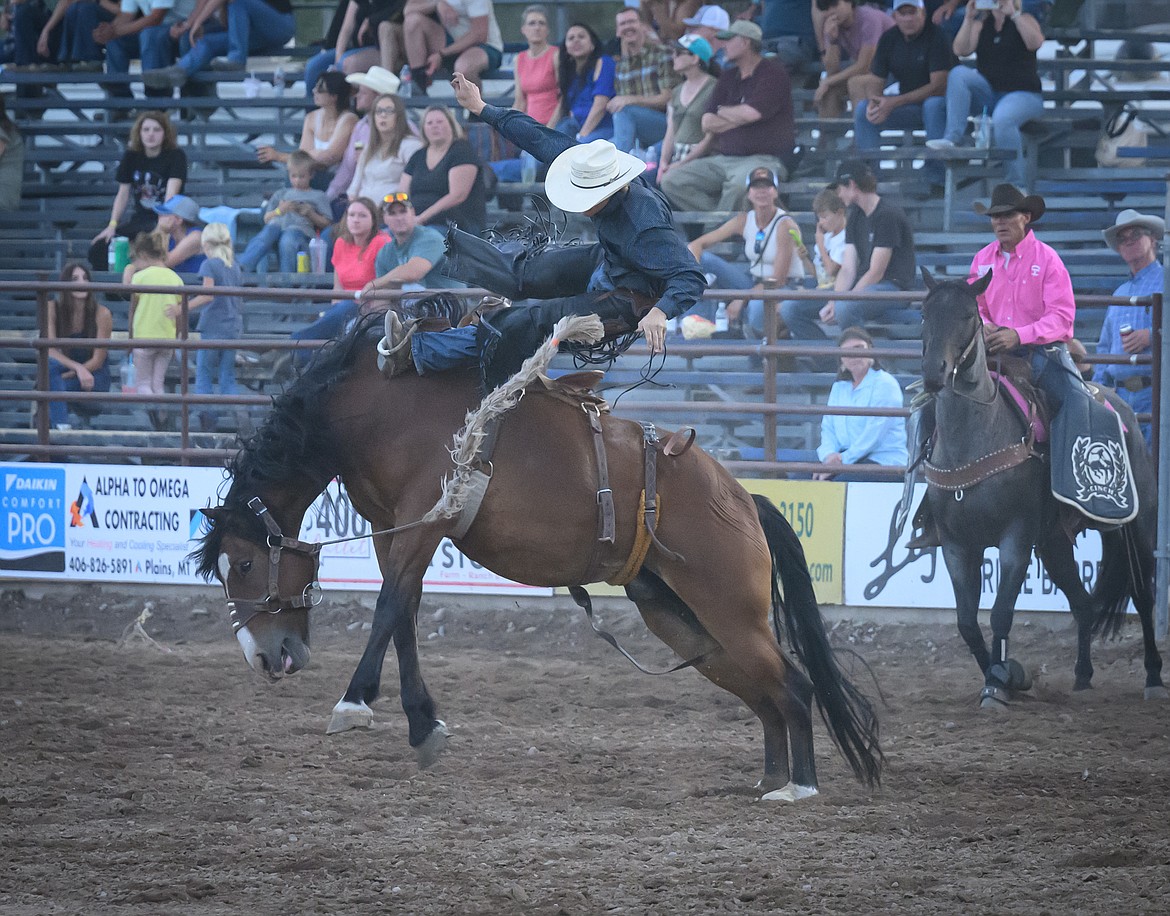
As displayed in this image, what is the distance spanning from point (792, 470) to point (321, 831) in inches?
194

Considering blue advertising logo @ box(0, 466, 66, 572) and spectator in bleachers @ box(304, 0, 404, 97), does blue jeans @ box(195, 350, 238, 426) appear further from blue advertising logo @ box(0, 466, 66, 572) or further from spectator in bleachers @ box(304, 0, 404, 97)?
spectator in bleachers @ box(304, 0, 404, 97)

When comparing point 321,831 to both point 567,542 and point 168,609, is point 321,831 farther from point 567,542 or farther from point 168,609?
point 168,609

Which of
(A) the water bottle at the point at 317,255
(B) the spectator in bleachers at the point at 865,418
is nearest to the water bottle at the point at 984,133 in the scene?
(B) the spectator in bleachers at the point at 865,418

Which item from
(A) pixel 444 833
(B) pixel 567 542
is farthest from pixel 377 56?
(A) pixel 444 833

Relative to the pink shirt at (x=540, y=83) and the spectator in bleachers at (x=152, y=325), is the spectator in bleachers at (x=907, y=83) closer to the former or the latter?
the pink shirt at (x=540, y=83)

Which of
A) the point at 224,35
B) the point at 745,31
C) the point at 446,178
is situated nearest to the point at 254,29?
the point at 224,35

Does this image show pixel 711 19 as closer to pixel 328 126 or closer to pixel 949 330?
pixel 328 126

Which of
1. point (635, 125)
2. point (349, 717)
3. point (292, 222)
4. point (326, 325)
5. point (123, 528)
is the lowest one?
point (123, 528)

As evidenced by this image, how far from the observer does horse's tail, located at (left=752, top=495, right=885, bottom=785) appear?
509 cm

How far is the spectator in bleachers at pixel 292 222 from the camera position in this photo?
11.4 m

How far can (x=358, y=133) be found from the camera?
11.6 meters

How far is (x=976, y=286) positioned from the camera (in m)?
6.74

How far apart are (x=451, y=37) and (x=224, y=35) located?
8.78ft

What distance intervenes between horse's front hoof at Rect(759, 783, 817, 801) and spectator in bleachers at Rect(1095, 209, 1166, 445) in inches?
188
